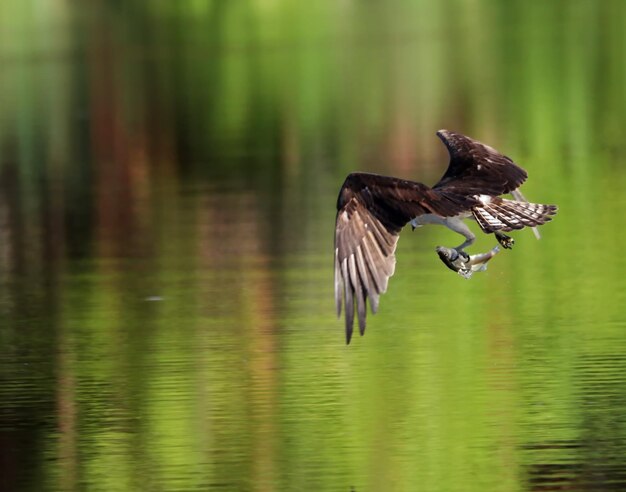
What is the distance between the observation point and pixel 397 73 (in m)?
39.2

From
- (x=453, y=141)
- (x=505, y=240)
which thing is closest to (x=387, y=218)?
(x=505, y=240)

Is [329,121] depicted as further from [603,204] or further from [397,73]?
[603,204]

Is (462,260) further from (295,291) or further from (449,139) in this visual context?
(295,291)

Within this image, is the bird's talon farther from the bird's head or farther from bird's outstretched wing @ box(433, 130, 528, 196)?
the bird's head

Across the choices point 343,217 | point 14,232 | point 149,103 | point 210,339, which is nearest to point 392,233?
point 343,217

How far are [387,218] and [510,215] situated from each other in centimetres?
90

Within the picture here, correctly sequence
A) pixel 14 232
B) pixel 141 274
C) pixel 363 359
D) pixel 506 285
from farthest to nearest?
1. pixel 14 232
2. pixel 141 274
3. pixel 506 285
4. pixel 363 359

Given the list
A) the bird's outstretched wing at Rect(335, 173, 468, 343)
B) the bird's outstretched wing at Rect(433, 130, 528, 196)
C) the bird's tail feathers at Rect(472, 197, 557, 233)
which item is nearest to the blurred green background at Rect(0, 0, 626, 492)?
the bird's outstretched wing at Rect(335, 173, 468, 343)

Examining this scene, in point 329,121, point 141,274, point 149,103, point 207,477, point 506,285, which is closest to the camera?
point 207,477

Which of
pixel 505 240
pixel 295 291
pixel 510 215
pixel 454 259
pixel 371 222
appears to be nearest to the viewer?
pixel 371 222

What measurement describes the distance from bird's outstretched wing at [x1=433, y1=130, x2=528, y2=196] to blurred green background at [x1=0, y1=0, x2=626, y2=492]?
53.2 inches

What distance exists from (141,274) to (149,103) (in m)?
19.0

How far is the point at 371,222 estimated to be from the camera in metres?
12.2

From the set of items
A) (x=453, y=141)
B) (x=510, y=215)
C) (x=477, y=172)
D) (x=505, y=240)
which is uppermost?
(x=453, y=141)
